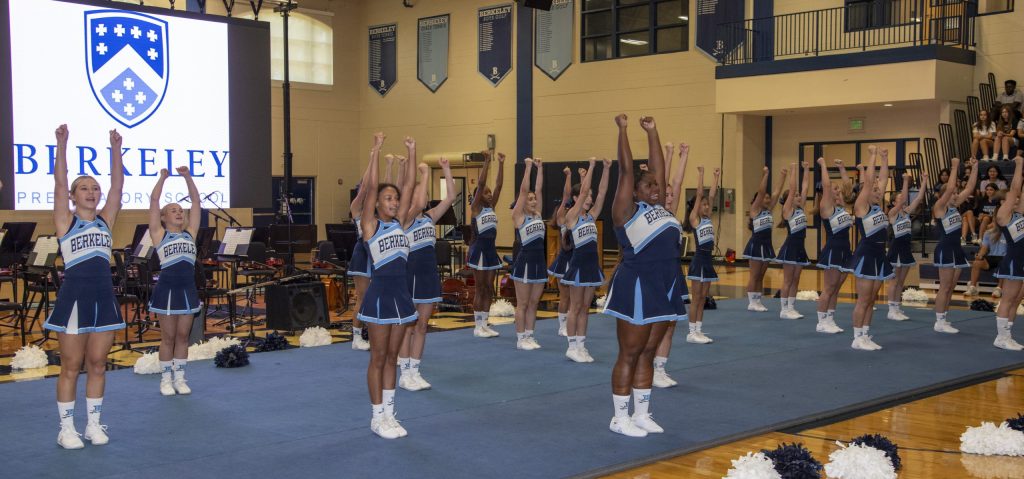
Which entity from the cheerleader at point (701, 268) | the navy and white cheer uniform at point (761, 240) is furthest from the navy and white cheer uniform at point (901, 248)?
the cheerleader at point (701, 268)

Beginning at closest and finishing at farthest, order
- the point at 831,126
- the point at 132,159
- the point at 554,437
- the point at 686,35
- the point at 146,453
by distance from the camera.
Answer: the point at 146,453 → the point at 554,437 → the point at 132,159 → the point at 831,126 → the point at 686,35

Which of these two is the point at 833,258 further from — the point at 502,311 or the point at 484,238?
the point at 502,311

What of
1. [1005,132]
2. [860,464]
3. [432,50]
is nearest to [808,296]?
[1005,132]

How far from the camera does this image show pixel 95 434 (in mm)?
5848

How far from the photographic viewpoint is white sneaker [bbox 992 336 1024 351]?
9.61 metres

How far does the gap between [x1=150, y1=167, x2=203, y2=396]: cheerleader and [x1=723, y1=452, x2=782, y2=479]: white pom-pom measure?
422 cm

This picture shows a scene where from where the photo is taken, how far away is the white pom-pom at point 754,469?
486cm

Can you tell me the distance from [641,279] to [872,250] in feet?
15.2

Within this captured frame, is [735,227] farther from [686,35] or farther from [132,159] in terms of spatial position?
[132,159]

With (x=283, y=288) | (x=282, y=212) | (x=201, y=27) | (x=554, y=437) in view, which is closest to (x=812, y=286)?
(x=283, y=288)

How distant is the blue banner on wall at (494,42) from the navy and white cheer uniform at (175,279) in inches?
738

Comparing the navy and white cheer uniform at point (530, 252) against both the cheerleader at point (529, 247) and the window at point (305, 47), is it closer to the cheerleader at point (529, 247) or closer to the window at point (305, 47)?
the cheerleader at point (529, 247)

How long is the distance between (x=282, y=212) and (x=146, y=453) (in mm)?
18690

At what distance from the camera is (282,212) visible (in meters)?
23.9
